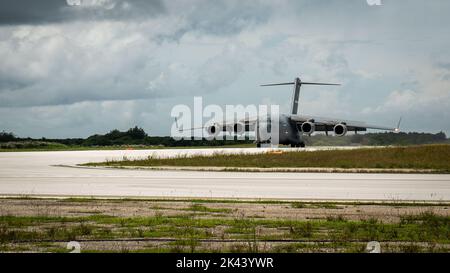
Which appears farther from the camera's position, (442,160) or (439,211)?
(442,160)

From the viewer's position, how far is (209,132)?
68750 mm

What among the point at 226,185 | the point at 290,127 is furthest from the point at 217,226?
the point at 290,127

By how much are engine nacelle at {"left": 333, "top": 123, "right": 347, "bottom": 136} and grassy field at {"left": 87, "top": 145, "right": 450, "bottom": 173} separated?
1927 cm

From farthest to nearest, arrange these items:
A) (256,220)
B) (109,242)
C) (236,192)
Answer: (236,192)
(256,220)
(109,242)

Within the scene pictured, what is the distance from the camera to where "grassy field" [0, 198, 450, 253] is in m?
11.8

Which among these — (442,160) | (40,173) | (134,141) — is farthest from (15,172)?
(134,141)

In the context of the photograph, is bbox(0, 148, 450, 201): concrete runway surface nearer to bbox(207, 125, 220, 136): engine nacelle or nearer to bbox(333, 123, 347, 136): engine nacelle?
bbox(207, 125, 220, 136): engine nacelle

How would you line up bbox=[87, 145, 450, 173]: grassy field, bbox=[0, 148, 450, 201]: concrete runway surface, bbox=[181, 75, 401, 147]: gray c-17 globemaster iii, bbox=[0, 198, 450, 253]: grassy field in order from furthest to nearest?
bbox=[181, 75, 401, 147]: gray c-17 globemaster iii
bbox=[87, 145, 450, 173]: grassy field
bbox=[0, 148, 450, 201]: concrete runway surface
bbox=[0, 198, 450, 253]: grassy field

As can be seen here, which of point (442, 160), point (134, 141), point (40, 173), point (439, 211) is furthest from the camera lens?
point (134, 141)

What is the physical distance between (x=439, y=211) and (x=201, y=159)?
27.5 meters

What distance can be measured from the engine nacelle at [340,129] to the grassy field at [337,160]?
19.3 metres

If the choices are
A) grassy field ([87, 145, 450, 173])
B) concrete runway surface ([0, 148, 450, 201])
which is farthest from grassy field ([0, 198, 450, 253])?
grassy field ([87, 145, 450, 173])

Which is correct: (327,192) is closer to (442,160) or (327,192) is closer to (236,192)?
(236,192)

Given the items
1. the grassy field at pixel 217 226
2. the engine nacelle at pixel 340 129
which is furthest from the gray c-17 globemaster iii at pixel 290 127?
the grassy field at pixel 217 226
